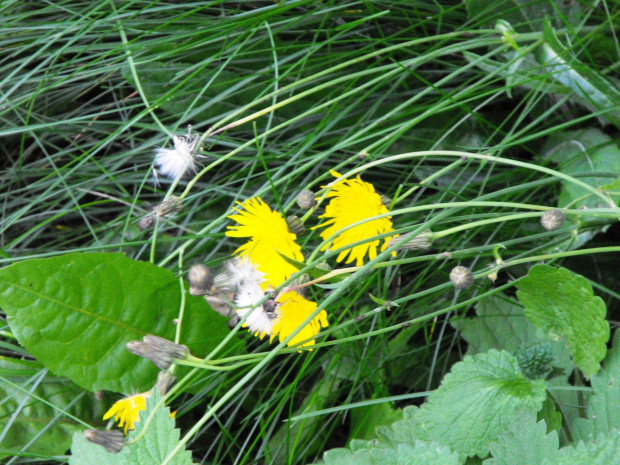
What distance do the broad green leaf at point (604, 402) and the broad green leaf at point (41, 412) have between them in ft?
2.44

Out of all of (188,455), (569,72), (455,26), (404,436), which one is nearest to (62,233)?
(188,455)

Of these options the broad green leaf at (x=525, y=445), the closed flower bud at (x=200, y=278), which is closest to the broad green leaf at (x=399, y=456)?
the broad green leaf at (x=525, y=445)

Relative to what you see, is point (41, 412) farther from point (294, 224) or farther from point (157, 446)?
point (294, 224)

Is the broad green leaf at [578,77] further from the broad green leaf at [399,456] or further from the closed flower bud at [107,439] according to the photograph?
the closed flower bud at [107,439]

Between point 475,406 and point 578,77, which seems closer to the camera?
point 475,406

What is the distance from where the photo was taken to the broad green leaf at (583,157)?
908mm

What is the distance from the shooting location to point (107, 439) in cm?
52

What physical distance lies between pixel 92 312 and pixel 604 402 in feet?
2.33

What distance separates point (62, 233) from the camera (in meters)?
1.08

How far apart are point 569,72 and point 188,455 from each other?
812 millimetres

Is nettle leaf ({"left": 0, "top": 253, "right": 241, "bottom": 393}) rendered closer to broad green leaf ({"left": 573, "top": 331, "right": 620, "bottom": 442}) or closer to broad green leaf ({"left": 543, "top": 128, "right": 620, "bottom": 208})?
broad green leaf ({"left": 573, "top": 331, "right": 620, "bottom": 442})

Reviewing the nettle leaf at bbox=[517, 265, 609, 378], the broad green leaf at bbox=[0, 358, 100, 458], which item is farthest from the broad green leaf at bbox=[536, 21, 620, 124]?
the broad green leaf at bbox=[0, 358, 100, 458]

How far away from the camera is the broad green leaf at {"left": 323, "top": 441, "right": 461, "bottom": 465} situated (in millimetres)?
614

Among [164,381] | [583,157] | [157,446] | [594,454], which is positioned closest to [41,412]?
[157,446]
